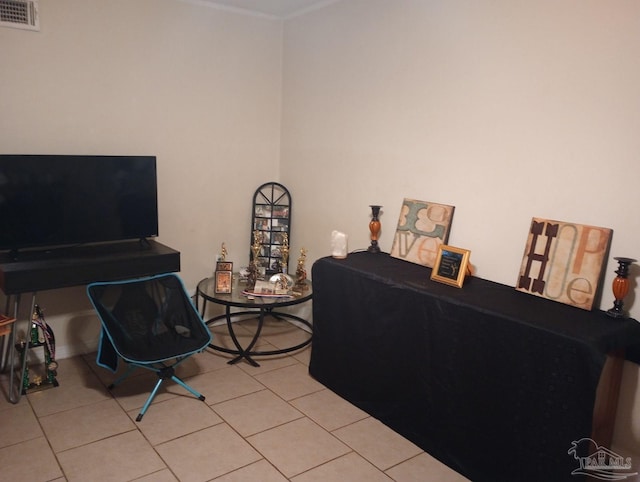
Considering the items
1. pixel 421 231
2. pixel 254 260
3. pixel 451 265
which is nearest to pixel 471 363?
pixel 451 265

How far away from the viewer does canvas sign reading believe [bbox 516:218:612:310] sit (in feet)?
7.11

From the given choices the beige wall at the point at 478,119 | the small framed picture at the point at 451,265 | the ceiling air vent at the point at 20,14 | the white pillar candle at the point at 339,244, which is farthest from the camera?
the white pillar candle at the point at 339,244

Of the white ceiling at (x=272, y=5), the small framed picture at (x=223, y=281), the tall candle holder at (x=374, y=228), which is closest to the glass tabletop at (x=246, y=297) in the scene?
the small framed picture at (x=223, y=281)

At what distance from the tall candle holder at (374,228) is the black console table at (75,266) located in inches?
49.7

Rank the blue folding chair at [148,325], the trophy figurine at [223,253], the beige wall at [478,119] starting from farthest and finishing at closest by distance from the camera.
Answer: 1. the trophy figurine at [223,253]
2. the blue folding chair at [148,325]
3. the beige wall at [478,119]

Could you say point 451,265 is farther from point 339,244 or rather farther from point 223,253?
point 223,253

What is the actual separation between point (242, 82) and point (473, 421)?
9.54ft

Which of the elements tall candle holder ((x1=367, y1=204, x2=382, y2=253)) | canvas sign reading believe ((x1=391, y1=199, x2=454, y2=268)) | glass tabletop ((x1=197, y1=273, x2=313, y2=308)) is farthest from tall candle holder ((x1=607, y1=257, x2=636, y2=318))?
glass tabletop ((x1=197, y1=273, x2=313, y2=308))

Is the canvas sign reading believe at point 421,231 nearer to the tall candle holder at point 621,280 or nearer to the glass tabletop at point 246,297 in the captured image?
the glass tabletop at point 246,297

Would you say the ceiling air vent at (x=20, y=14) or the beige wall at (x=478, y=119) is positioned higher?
the ceiling air vent at (x=20, y=14)

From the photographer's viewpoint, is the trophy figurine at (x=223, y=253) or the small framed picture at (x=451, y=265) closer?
the small framed picture at (x=451, y=265)

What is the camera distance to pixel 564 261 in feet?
7.43

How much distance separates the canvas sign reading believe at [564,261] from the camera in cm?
217

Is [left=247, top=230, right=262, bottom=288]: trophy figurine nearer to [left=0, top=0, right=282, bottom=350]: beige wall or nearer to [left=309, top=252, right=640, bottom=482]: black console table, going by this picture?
[left=0, top=0, right=282, bottom=350]: beige wall
